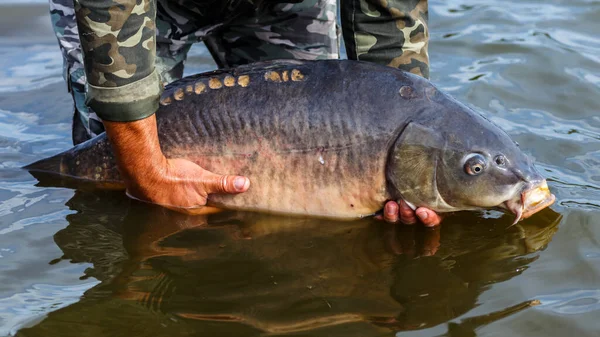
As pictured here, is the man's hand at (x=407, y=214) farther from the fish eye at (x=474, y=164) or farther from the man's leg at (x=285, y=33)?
the man's leg at (x=285, y=33)

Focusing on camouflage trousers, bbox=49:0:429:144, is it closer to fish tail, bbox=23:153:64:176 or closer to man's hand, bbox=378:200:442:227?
fish tail, bbox=23:153:64:176

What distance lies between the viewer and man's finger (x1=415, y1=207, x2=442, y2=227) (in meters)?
4.16

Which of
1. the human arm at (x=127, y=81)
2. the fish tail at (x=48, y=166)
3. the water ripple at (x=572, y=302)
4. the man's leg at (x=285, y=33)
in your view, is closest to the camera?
the water ripple at (x=572, y=302)

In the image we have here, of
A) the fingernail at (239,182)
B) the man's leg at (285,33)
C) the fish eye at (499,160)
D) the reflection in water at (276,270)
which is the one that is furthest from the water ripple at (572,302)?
the man's leg at (285,33)

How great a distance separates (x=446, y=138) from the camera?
13.4 feet

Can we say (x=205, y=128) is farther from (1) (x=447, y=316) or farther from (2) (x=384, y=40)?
(1) (x=447, y=316)

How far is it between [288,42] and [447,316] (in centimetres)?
222

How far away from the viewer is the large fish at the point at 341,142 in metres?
4.07

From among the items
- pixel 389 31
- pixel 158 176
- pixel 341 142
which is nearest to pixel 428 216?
pixel 341 142

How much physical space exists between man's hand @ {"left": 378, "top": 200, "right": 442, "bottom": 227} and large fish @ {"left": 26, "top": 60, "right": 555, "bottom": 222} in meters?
0.04

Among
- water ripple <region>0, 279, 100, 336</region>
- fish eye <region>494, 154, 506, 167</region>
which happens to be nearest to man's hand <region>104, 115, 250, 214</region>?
water ripple <region>0, 279, 100, 336</region>

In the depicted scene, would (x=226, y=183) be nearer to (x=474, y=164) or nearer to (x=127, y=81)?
(x=127, y=81)

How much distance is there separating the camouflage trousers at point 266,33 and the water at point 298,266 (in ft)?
2.34

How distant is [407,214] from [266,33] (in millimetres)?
1496
